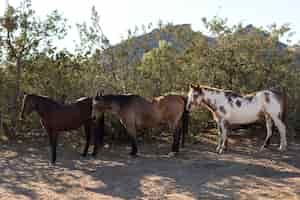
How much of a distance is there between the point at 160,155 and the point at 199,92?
1641mm

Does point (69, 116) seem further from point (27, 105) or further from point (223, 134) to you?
point (223, 134)

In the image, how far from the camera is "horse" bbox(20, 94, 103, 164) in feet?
27.0

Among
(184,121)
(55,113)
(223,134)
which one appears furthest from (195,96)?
(55,113)

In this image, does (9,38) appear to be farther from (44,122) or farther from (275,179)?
(275,179)

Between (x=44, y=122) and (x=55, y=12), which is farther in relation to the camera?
(x=55, y=12)

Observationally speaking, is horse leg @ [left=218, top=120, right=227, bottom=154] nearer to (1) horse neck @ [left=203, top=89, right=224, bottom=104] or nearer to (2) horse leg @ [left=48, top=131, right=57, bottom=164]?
(1) horse neck @ [left=203, top=89, right=224, bottom=104]

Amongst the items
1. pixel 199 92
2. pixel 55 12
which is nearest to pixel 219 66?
pixel 199 92

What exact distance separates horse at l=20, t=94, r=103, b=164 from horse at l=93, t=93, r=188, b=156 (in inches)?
13.1

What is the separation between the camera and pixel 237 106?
8797mm

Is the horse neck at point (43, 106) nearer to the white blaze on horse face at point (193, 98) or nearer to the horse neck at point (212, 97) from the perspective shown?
the white blaze on horse face at point (193, 98)

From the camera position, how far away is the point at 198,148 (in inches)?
379

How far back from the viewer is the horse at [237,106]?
8648 mm

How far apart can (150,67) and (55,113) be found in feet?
13.9

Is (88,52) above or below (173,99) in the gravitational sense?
above
